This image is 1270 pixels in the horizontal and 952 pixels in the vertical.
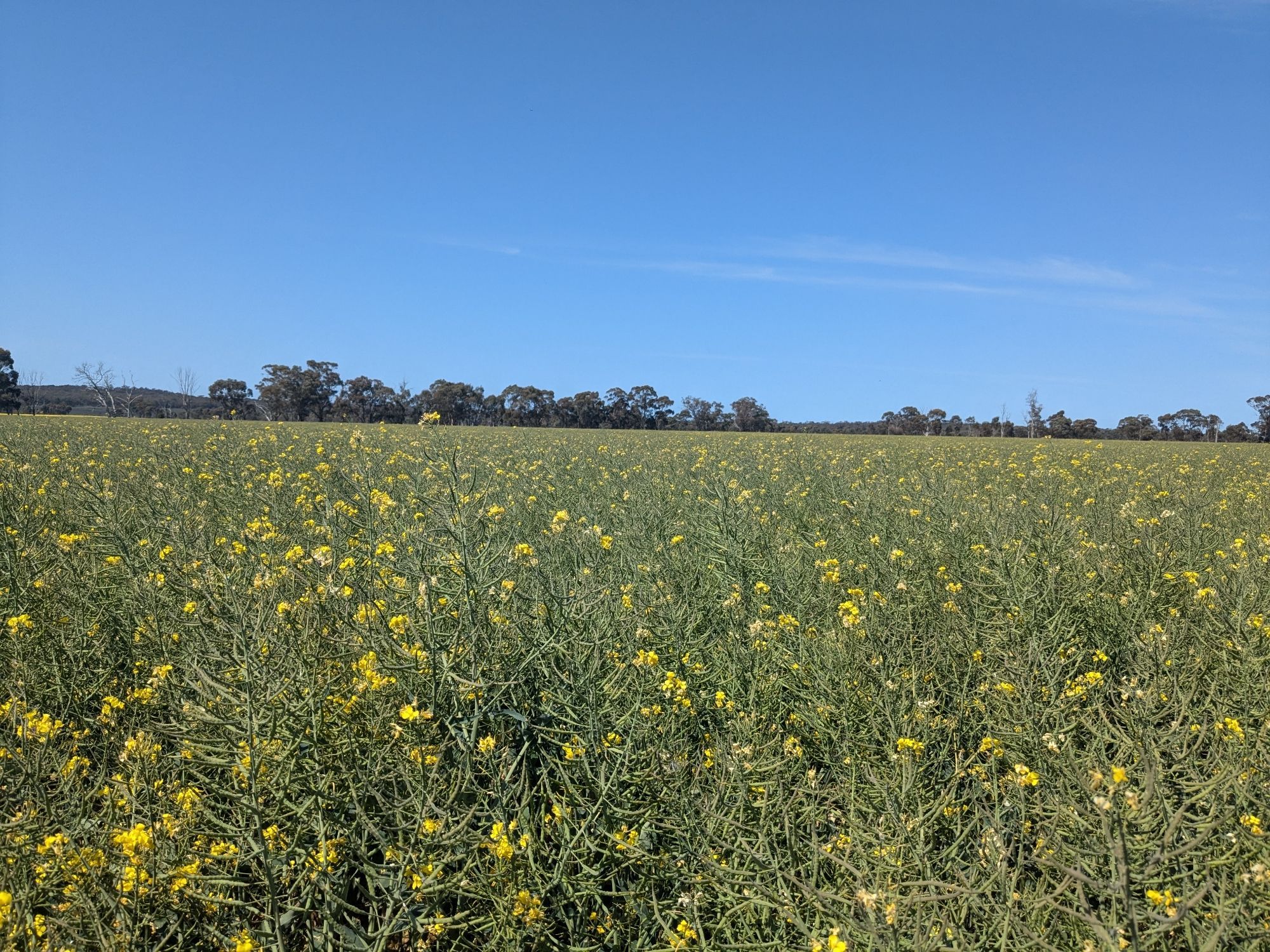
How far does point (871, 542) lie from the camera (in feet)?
18.4

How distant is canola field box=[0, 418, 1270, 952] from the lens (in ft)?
6.29

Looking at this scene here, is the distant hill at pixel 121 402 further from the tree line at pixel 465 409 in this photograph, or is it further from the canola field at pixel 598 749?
the canola field at pixel 598 749

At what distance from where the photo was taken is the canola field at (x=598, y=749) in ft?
6.29

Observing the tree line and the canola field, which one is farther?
the tree line

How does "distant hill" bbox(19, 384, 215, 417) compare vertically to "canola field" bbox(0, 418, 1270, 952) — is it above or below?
above

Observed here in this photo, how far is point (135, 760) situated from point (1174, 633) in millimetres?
5083

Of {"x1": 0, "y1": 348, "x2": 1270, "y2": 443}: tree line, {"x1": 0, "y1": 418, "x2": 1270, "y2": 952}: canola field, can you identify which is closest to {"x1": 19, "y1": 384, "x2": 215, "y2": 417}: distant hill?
{"x1": 0, "y1": 348, "x2": 1270, "y2": 443}: tree line

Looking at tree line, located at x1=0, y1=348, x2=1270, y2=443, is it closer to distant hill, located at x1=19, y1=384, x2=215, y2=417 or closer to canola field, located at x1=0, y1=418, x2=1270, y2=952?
distant hill, located at x1=19, y1=384, x2=215, y2=417

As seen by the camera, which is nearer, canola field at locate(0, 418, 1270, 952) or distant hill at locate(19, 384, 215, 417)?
canola field at locate(0, 418, 1270, 952)

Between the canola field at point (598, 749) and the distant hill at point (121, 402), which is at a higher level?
the distant hill at point (121, 402)

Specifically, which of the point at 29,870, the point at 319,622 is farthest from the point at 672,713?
the point at 29,870

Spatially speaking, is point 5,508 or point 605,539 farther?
point 5,508

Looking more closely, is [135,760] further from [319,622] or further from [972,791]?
[972,791]

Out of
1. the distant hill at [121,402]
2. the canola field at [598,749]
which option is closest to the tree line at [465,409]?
the distant hill at [121,402]
